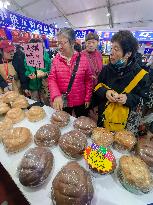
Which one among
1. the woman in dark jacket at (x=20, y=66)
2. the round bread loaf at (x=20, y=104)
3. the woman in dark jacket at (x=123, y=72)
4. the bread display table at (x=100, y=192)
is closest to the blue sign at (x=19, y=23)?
the woman in dark jacket at (x=20, y=66)

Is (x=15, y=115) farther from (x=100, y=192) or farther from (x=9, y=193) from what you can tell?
(x=100, y=192)

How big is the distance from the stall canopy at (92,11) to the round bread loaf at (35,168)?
10.3 meters

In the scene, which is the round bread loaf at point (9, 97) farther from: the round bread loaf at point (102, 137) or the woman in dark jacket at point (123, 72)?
the round bread loaf at point (102, 137)

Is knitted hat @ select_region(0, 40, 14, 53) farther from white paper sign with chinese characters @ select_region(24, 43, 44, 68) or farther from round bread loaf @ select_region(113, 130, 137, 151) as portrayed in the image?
round bread loaf @ select_region(113, 130, 137, 151)

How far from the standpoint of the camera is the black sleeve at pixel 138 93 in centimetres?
173

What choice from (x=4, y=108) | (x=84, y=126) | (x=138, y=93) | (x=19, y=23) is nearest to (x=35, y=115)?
(x=4, y=108)

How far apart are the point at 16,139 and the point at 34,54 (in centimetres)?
121

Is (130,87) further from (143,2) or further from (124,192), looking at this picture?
(143,2)

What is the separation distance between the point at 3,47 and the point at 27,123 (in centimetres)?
209

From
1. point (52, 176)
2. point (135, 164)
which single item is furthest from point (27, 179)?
point (135, 164)

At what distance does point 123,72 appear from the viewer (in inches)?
69.2

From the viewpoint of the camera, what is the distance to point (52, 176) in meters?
1.15

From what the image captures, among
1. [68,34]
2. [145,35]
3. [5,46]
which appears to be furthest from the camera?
[145,35]

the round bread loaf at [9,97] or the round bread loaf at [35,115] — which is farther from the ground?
the round bread loaf at [9,97]
